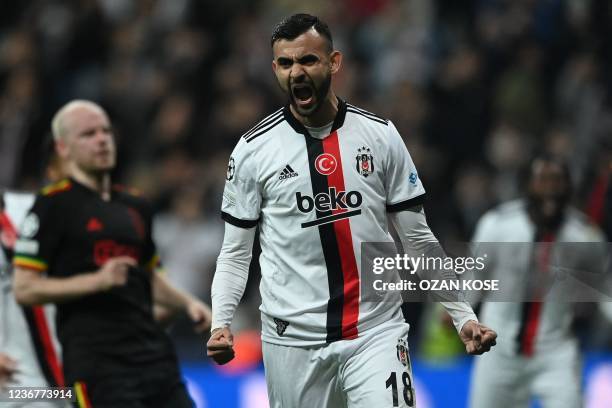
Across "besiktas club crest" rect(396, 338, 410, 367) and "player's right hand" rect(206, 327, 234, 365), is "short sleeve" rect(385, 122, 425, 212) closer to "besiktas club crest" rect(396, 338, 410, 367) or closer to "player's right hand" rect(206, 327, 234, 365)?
"besiktas club crest" rect(396, 338, 410, 367)

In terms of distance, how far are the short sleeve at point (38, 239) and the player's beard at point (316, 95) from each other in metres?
1.58

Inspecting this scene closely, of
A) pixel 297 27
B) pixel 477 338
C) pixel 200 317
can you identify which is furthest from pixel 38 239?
pixel 477 338

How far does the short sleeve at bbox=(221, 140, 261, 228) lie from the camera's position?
202 inches

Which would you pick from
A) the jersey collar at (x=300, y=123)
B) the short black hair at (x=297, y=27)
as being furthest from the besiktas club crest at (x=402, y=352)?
the short black hair at (x=297, y=27)

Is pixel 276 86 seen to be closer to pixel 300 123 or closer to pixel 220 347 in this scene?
pixel 300 123

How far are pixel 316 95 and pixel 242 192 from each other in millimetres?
537

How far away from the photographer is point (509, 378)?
24.1ft

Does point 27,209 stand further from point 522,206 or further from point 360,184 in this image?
point 522,206

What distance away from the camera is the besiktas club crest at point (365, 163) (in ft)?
16.7

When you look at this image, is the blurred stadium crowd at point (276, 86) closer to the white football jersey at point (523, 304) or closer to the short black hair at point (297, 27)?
the white football jersey at point (523, 304)

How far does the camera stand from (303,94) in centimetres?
507

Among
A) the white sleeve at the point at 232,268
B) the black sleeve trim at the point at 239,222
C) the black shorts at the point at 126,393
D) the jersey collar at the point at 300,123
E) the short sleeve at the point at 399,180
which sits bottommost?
the black shorts at the point at 126,393

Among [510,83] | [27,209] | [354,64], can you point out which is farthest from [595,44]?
[27,209]

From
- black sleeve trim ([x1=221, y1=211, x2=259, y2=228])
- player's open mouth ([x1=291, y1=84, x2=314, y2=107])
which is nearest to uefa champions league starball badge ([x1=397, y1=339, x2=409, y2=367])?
black sleeve trim ([x1=221, y1=211, x2=259, y2=228])
